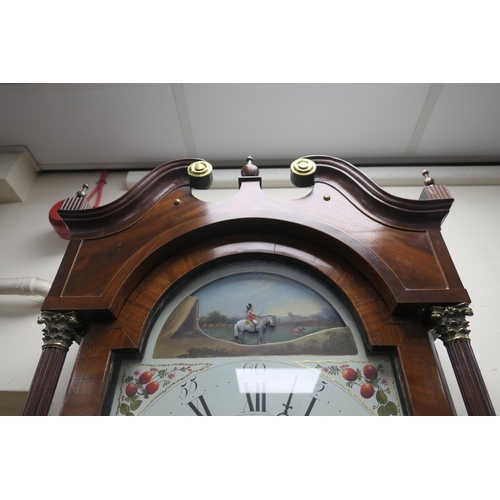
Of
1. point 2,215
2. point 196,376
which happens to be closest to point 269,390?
point 196,376

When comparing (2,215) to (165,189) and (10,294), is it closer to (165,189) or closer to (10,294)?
(10,294)

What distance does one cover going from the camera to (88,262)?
0.98 m

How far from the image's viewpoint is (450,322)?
83 cm

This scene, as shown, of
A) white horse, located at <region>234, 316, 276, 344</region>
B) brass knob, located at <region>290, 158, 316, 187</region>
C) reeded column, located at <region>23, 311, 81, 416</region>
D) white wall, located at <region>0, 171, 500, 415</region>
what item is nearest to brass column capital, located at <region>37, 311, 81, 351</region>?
reeded column, located at <region>23, 311, 81, 416</region>

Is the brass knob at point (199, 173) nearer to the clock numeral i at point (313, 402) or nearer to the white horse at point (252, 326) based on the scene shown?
the white horse at point (252, 326)

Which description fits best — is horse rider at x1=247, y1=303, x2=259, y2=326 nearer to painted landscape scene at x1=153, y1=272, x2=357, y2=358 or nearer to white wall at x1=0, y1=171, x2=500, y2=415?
painted landscape scene at x1=153, y1=272, x2=357, y2=358

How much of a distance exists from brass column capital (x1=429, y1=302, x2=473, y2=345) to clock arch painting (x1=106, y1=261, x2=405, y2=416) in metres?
0.11

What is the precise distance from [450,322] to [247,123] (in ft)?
3.77

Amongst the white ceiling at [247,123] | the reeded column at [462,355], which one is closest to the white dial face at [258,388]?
the reeded column at [462,355]

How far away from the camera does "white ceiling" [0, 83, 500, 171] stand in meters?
1.62

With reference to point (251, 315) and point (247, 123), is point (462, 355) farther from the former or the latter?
point (247, 123)

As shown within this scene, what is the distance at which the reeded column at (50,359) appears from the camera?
31.3 inches

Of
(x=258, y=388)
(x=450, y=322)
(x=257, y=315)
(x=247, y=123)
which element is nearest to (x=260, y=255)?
(x=257, y=315)

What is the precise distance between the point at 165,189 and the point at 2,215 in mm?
988
